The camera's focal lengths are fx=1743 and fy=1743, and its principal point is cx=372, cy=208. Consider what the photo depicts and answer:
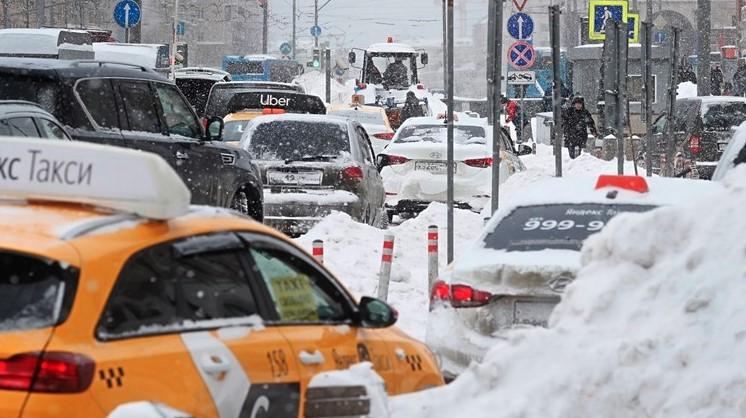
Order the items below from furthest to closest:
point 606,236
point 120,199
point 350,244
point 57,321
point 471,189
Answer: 1. point 471,189
2. point 350,244
3. point 606,236
4. point 120,199
5. point 57,321

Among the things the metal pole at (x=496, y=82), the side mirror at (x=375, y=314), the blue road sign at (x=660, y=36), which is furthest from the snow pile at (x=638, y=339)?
the blue road sign at (x=660, y=36)

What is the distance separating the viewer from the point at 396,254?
1745 centimetres

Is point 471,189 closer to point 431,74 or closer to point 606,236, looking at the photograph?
point 606,236

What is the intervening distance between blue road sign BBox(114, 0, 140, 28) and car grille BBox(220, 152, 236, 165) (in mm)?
17646

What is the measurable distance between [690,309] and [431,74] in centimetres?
14231

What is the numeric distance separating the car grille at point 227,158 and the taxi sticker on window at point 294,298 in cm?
978

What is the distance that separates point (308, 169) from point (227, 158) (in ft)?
6.67

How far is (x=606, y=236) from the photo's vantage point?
24.6 ft

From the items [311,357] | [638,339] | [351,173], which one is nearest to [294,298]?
[311,357]

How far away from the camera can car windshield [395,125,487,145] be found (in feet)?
77.6

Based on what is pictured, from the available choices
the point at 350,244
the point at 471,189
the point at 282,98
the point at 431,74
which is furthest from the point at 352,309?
the point at 431,74

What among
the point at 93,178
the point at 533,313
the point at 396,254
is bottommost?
the point at 396,254

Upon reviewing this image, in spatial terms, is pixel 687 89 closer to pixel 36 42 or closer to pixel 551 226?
pixel 36 42

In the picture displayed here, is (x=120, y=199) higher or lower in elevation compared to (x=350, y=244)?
higher
